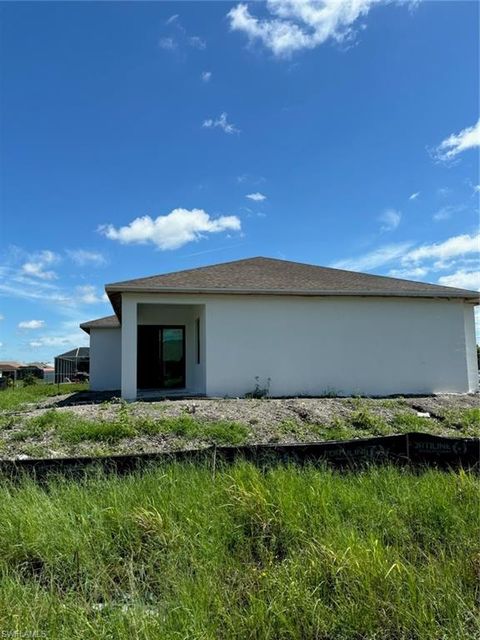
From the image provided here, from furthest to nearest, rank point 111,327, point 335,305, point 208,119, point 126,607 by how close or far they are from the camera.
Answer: point 111,327 → point 335,305 → point 208,119 → point 126,607

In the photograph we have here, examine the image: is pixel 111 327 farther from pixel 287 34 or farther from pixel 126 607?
pixel 126 607

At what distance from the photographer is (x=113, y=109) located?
35.0 feet

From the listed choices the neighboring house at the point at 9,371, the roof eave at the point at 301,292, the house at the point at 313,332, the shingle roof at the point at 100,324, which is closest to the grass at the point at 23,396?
the shingle roof at the point at 100,324

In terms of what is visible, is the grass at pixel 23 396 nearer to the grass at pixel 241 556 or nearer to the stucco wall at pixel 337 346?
the stucco wall at pixel 337 346

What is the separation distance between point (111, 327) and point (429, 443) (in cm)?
1663

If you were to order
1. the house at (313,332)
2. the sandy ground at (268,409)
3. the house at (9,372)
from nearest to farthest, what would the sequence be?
1. the sandy ground at (268,409)
2. the house at (313,332)
3. the house at (9,372)

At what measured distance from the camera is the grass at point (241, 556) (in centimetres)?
242

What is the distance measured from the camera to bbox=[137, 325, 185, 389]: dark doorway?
1589 cm

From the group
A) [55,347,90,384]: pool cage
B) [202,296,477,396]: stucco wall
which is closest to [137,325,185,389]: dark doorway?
[202,296,477,396]: stucco wall

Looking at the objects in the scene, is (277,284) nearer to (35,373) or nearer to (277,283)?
(277,283)

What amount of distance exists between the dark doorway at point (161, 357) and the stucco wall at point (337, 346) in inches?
162

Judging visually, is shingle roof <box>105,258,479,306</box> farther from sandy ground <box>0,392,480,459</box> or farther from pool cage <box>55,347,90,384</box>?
pool cage <box>55,347,90,384</box>

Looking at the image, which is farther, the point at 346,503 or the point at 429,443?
the point at 429,443

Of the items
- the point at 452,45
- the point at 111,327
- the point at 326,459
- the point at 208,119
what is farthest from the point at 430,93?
the point at 111,327
